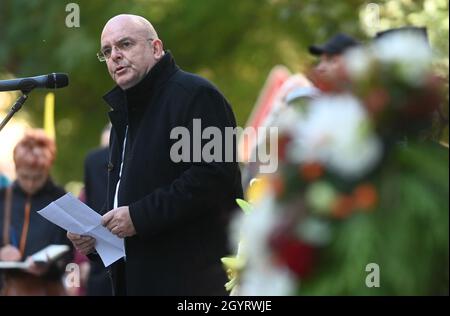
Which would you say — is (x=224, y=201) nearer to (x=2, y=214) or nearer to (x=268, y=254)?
(x=268, y=254)

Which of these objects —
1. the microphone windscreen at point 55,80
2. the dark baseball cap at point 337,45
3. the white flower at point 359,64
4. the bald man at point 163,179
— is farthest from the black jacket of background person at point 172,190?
the dark baseball cap at point 337,45

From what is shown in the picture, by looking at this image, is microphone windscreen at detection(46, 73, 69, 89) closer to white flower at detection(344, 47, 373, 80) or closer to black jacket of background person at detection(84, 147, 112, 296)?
white flower at detection(344, 47, 373, 80)

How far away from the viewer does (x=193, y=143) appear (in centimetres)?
523

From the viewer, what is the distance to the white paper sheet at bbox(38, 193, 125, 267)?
5.20 m

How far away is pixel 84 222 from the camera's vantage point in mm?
5270

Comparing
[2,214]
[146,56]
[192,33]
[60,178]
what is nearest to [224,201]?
[146,56]

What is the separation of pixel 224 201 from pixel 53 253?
2.48 meters

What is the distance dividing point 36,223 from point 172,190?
3064 mm

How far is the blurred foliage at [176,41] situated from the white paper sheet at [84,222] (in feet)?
24.2

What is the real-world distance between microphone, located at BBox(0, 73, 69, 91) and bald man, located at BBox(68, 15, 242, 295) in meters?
0.29

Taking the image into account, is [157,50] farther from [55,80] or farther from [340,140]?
[340,140]

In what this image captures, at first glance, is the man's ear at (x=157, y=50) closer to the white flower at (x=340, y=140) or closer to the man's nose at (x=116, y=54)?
the man's nose at (x=116, y=54)

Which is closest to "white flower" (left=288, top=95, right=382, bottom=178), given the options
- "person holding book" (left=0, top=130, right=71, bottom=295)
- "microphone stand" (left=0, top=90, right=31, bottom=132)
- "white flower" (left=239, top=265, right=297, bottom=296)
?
"white flower" (left=239, top=265, right=297, bottom=296)

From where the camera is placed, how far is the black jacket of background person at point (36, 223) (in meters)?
8.02
